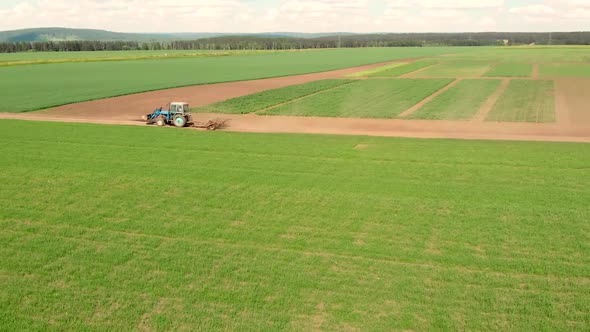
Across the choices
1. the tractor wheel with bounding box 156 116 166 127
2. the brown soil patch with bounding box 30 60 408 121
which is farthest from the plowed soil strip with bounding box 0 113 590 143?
the brown soil patch with bounding box 30 60 408 121

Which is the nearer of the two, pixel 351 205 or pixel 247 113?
pixel 351 205

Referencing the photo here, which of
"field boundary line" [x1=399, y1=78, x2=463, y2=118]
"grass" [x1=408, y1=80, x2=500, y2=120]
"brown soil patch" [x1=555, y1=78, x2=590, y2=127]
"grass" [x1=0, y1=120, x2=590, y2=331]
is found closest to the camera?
"grass" [x1=0, y1=120, x2=590, y2=331]

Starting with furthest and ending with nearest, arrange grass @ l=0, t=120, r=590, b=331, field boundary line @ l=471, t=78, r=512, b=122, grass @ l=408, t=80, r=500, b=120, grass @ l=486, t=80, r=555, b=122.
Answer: grass @ l=408, t=80, r=500, b=120, field boundary line @ l=471, t=78, r=512, b=122, grass @ l=486, t=80, r=555, b=122, grass @ l=0, t=120, r=590, b=331

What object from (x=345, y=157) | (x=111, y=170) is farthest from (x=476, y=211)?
(x=111, y=170)

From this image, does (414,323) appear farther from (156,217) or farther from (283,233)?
(156,217)

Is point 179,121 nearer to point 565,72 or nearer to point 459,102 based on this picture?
point 459,102

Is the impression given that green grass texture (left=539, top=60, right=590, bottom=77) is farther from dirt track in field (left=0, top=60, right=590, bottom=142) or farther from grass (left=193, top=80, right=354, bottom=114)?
grass (left=193, top=80, right=354, bottom=114)
